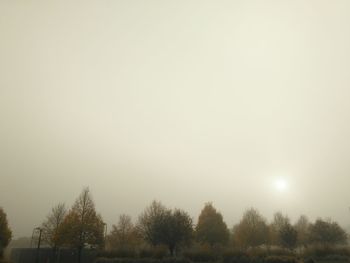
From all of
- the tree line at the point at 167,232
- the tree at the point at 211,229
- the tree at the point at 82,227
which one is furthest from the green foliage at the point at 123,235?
the tree at the point at 82,227

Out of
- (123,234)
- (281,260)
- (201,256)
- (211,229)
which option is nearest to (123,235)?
(123,234)

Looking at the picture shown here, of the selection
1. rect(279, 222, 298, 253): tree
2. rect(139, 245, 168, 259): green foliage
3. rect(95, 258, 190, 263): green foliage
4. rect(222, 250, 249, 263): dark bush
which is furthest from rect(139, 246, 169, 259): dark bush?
rect(279, 222, 298, 253): tree

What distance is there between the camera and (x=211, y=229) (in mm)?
50000

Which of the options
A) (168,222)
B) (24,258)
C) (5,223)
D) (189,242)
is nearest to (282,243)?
(189,242)

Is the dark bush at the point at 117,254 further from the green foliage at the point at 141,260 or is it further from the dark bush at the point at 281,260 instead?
the dark bush at the point at 281,260

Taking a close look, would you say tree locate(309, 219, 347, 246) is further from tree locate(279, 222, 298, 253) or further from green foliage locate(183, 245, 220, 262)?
green foliage locate(183, 245, 220, 262)

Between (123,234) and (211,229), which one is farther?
(123,234)

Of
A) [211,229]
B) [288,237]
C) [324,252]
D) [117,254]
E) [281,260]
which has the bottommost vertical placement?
[281,260]

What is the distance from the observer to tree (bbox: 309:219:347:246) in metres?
57.2

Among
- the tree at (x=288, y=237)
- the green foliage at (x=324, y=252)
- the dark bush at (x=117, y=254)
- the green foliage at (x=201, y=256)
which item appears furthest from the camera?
the tree at (x=288, y=237)

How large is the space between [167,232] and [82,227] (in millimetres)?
11977

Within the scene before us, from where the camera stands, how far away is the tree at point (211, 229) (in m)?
49.4

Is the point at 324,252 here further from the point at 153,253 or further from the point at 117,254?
the point at 117,254

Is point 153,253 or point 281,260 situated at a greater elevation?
point 153,253
